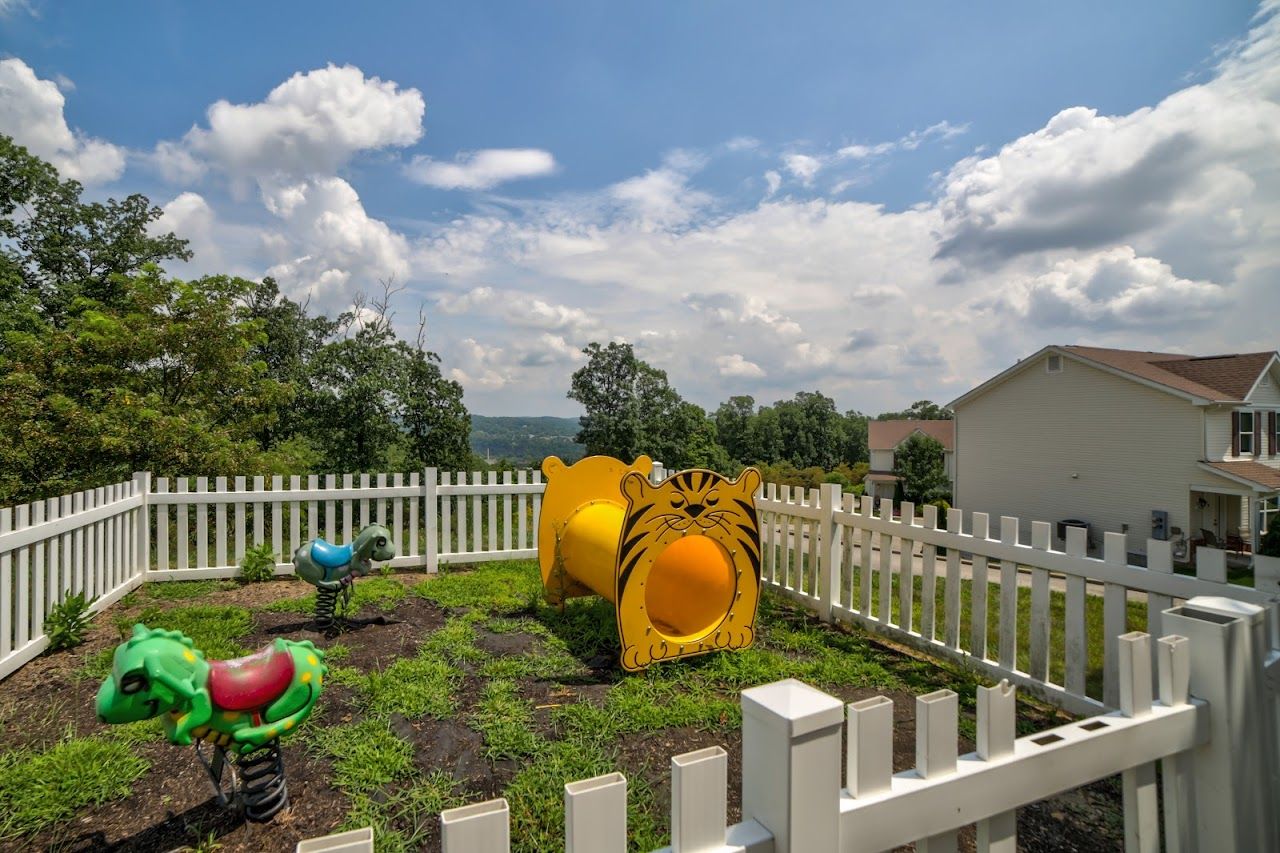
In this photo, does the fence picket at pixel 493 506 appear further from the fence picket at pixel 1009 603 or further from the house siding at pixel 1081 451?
the house siding at pixel 1081 451

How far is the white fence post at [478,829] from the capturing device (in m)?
0.86

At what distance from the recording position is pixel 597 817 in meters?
0.95

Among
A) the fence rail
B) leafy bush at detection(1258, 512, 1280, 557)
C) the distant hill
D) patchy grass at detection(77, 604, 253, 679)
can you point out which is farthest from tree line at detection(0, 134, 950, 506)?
the distant hill

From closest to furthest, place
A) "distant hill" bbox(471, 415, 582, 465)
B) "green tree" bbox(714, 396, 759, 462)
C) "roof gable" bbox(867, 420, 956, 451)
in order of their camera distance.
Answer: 1. "roof gable" bbox(867, 420, 956, 451)
2. "green tree" bbox(714, 396, 759, 462)
3. "distant hill" bbox(471, 415, 582, 465)

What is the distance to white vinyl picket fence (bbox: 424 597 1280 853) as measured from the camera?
3.24 ft

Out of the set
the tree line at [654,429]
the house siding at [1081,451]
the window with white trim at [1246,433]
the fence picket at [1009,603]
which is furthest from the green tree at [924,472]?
the fence picket at [1009,603]

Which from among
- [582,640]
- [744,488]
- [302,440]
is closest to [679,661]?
[582,640]

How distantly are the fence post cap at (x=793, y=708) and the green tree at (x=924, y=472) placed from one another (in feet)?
94.9

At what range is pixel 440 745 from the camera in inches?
125

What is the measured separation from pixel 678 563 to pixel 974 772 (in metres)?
3.28

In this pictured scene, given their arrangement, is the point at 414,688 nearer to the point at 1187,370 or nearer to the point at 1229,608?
the point at 1229,608

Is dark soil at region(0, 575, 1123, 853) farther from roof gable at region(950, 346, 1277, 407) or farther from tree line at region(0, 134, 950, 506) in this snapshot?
roof gable at region(950, 346, 1277, 407)

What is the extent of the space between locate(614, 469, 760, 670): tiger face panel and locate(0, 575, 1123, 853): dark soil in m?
0.47

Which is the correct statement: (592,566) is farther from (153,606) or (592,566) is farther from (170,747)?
(153,606)
